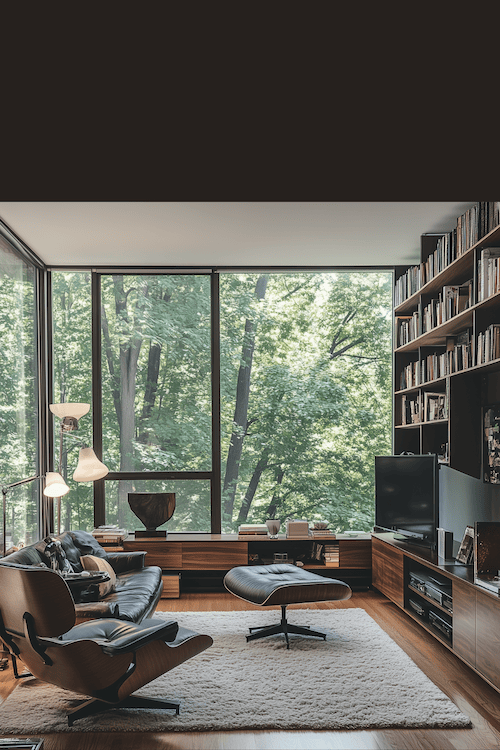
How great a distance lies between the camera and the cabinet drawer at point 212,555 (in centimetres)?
566

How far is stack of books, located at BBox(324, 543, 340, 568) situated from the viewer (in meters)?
5.74

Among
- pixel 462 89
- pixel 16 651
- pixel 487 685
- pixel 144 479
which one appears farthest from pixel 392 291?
pixel 462 89

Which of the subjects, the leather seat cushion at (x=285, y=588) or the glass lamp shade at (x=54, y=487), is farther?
the glass lamp shade at (x=54, y=487)

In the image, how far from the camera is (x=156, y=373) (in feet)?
20.7

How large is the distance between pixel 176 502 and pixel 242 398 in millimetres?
1321

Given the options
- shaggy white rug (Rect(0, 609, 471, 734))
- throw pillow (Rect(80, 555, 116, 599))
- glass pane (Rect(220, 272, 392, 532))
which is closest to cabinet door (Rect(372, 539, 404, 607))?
shaggy white rug (Rect(0, 609, 471, 734))

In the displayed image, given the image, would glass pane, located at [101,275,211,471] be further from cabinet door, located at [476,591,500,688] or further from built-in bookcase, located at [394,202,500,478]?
cabinet door, located at [476,591,500,688]

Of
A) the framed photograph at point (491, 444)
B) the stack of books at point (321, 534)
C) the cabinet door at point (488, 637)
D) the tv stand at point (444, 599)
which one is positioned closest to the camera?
the cabinet door at point (488, 637)

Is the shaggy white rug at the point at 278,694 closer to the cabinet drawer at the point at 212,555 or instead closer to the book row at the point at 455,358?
the cabinet drawer at the point at 212,555

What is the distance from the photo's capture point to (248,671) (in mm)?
3584

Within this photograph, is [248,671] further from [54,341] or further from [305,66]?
[54,341]

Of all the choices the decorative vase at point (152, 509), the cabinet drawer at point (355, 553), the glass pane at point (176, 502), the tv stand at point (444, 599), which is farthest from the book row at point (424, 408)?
the decorative vase at point (152, 509)

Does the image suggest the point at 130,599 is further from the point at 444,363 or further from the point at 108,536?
the point at 444,363

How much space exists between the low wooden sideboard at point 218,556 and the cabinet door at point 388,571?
7.8 inches
